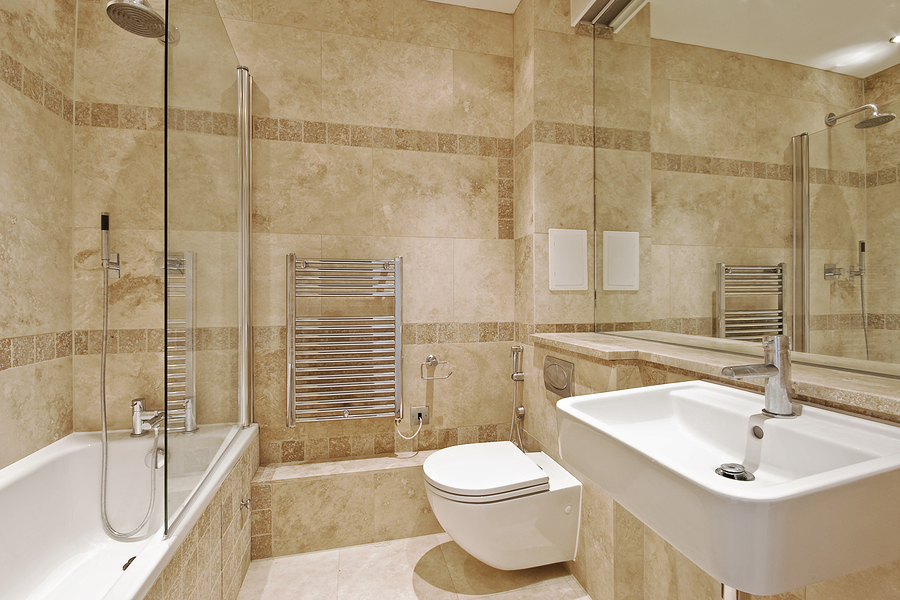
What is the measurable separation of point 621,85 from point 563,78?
272 mm

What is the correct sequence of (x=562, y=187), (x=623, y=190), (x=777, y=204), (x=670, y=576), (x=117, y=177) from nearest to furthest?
(x=777, y=204), (x=670, y=576), (x=117, y=177), (x=623, y=190), (x=562, y=187)

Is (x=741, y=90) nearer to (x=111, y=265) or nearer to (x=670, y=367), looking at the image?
(x=670, y=367)

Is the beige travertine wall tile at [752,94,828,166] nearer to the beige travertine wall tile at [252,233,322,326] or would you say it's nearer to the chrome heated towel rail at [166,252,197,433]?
the chrome heated towel rail at [166,252,197,433]

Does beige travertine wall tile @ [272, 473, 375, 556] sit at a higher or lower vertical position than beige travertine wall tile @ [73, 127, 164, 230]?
lower

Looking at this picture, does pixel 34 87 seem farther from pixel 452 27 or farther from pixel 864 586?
pixel 864 586

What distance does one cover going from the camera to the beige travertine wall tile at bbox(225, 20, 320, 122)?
1.85m

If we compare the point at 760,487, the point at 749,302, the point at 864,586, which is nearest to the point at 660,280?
the point at 749,302

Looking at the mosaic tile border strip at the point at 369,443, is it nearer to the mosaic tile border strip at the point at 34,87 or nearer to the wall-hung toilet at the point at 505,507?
the wall-hung toilet at the point at 505,507

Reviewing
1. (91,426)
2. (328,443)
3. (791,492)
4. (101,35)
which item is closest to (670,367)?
(791,492)

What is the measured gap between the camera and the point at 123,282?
1.71 meters

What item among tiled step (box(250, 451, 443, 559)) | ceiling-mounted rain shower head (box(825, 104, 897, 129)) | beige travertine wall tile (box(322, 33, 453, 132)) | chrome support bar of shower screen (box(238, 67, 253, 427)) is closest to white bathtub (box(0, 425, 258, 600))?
chrome support bar of shower screen (box(238, 67, 253, 427))

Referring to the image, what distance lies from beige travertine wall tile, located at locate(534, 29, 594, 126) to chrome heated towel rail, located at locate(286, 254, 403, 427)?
3.38 feet

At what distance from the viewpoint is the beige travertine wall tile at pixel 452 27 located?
6.57ft

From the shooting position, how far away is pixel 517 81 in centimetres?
209
